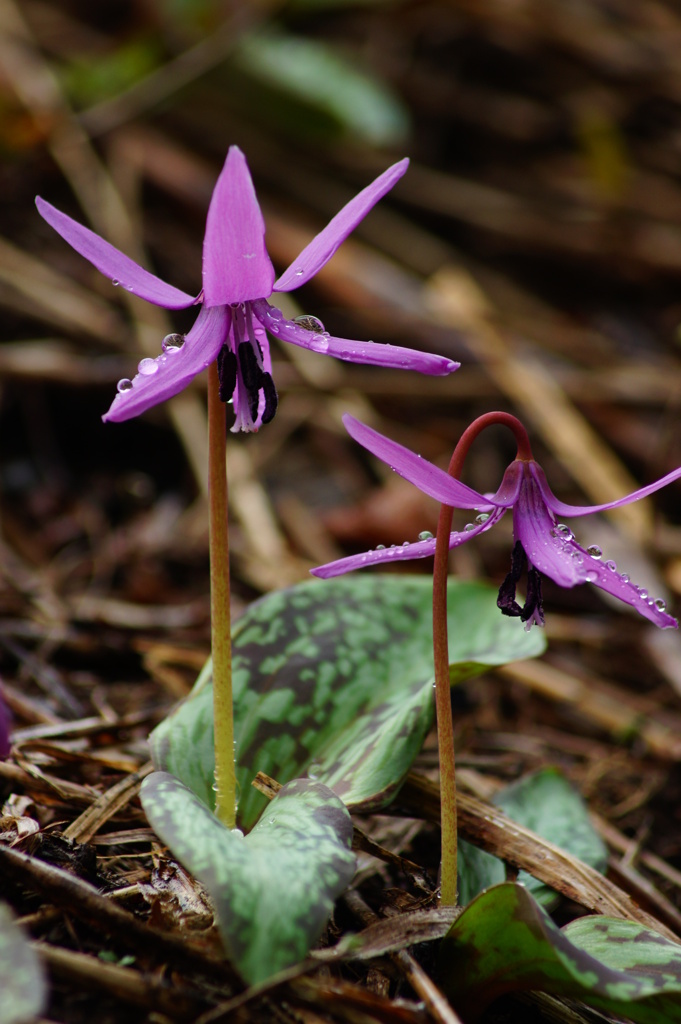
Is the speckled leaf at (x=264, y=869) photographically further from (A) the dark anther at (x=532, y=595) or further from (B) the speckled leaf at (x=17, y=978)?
(A) the dark anther at (x=532, y=595)

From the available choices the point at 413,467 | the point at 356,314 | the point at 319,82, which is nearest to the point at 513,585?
the point at 413,467

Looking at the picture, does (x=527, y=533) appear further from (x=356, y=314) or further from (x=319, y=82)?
(x=319, y=82)

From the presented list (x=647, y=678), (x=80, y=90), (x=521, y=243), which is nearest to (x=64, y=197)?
(x=80, y=90)

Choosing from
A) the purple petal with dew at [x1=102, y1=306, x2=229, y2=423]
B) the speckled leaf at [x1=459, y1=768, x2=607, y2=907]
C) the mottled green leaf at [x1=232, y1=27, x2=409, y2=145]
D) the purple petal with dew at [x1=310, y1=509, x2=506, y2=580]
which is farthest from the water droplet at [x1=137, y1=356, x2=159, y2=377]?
the mottled green leaf at [x1=232, y1=27, x2=409, y2=145]

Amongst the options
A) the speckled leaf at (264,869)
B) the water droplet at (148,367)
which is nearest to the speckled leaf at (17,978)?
the speckled leaf at (264,869)

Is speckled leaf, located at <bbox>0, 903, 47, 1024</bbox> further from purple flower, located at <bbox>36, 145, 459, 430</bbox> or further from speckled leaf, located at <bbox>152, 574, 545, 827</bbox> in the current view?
purple flower, located at <bbox>36, 145, 459, 430</bbox>

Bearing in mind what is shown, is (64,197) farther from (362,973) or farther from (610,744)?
(362,973)
